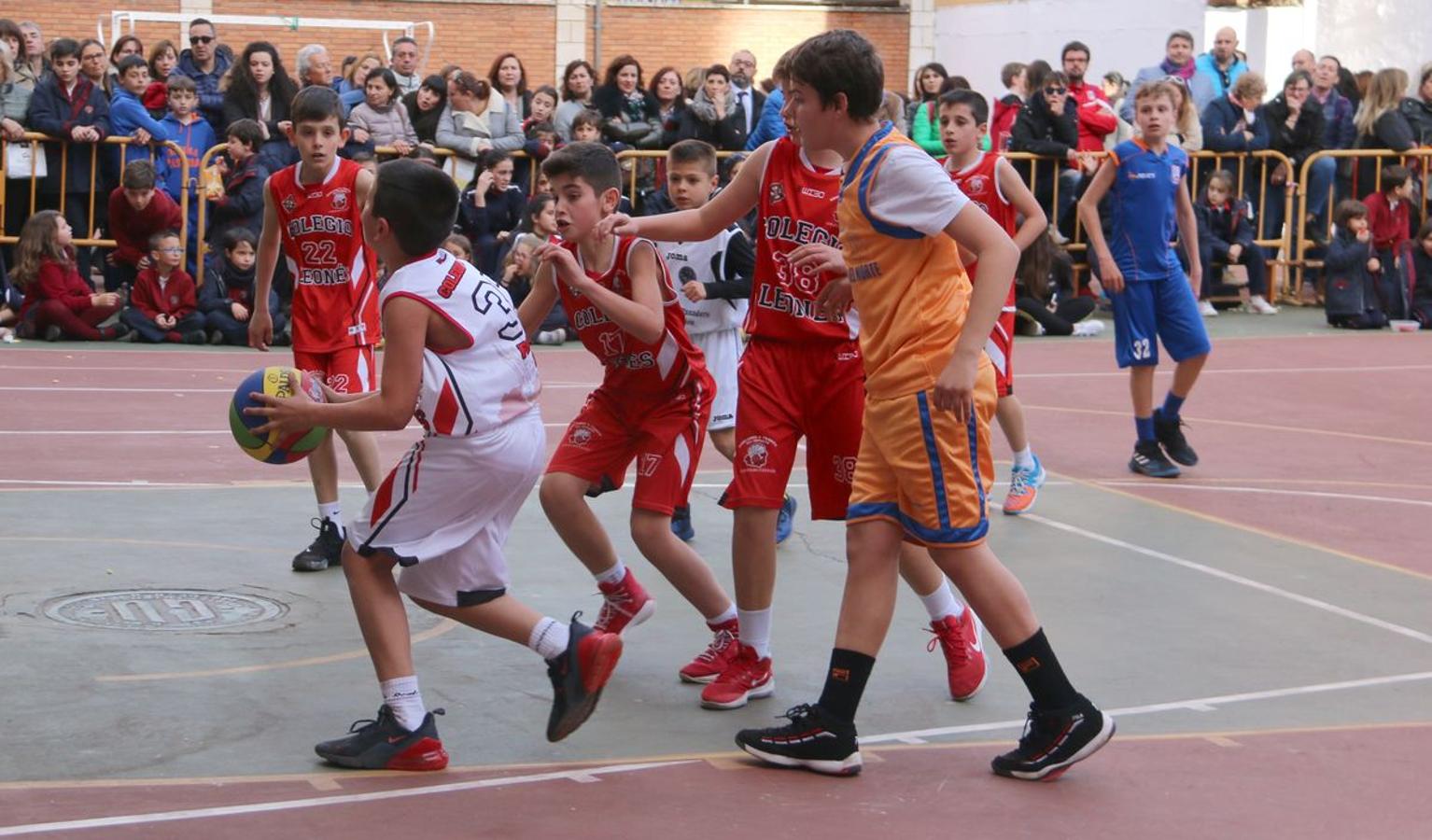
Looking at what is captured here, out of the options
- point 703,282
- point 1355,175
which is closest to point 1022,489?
point 703,282

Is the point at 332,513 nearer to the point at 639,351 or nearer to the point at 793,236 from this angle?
the point at 639,351

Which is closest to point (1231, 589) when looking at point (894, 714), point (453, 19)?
point (894, 714)

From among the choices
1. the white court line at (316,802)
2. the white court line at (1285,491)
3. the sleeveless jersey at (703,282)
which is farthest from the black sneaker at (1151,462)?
the white court line at (316,802)

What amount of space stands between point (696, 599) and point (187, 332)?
11.1 metres

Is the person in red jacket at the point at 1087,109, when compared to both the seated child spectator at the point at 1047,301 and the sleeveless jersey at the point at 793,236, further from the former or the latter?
the sleeveless jersey at the point at 793,236

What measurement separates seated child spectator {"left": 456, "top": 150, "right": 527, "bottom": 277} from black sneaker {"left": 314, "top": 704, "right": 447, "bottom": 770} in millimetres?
12341

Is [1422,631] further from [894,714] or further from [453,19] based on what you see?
[453,19]

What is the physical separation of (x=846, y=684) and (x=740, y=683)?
0.86 meters


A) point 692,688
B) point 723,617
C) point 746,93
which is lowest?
point 692,688

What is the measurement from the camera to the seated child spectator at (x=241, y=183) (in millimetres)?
17125

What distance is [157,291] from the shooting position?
54.9 feet

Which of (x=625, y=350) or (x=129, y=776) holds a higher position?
(x=625, y=350)

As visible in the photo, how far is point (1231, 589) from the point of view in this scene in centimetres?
827

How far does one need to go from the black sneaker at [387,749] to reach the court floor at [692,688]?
0.17 feet
